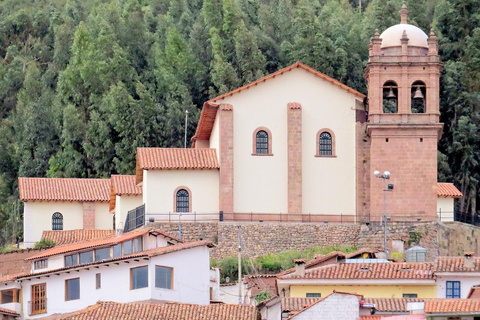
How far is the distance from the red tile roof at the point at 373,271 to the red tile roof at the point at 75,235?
69.7ft

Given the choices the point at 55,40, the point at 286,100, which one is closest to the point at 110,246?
the point at 286,100

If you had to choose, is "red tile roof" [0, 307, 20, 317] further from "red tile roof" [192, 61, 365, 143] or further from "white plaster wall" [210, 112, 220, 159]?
"red tile roof" [192, 61, 365, 143]

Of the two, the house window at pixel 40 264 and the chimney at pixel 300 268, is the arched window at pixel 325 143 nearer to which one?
the house window at pixel 40 264

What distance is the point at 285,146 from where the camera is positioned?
276 feet

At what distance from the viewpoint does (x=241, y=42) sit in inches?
4601

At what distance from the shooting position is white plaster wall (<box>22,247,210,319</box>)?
63.2 m

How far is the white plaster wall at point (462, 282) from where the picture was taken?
61.1 metres

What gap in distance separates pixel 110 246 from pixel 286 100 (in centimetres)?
1819

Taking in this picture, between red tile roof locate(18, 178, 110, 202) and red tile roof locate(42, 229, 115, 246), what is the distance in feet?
27.1

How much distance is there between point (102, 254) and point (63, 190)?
27.2m

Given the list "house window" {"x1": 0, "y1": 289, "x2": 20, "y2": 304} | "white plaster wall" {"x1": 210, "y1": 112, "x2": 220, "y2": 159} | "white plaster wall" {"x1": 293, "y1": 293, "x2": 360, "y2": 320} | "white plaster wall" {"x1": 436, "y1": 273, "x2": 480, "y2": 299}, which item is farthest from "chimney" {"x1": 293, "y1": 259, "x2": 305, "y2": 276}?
"white plaster wall" {"x1": 210, "y1": 112, "x2": 220, "y2": 159}

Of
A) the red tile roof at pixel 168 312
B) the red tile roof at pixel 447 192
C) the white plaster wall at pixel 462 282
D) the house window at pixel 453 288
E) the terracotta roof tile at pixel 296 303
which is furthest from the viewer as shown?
the red tile roof at pixel 447 192

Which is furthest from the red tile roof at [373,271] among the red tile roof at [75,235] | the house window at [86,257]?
the red tile roof at [75,235]

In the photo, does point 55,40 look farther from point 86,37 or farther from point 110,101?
point 110,101
